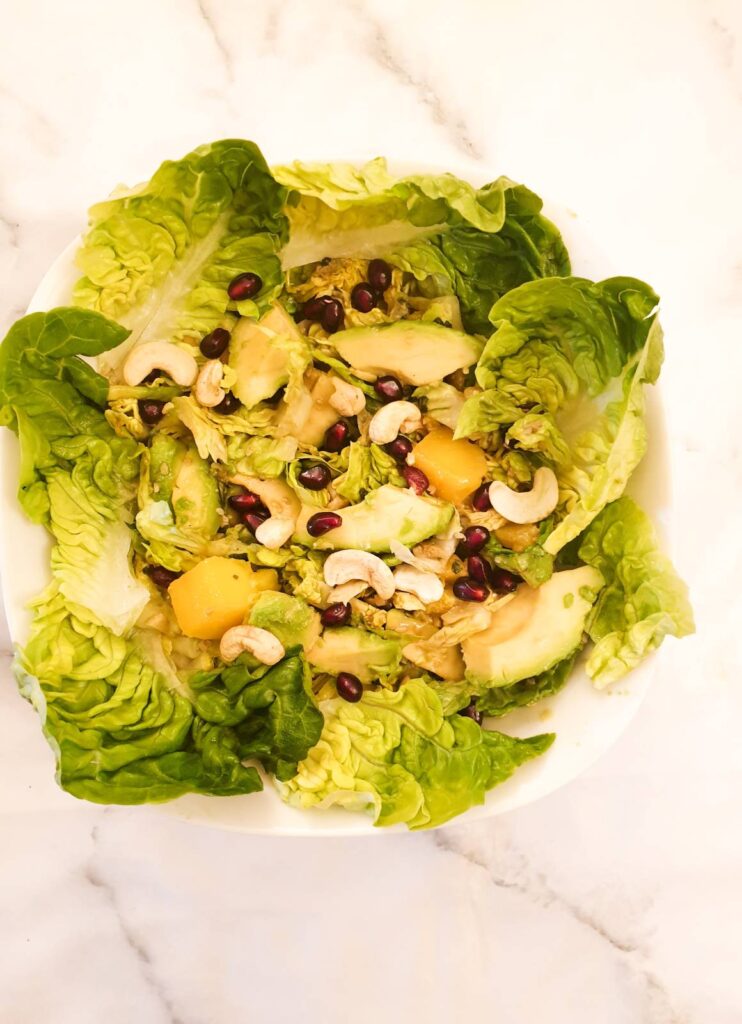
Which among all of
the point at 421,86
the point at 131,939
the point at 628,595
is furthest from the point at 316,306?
the point at 131,939

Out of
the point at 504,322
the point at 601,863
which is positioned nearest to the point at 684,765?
the point at 601,863

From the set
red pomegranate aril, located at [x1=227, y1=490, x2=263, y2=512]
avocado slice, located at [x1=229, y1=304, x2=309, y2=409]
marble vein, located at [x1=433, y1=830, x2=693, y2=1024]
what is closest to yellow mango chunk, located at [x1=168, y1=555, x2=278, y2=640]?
red pomegranate aril, located at [x1=227, y1=490, x2=263, y2=512]

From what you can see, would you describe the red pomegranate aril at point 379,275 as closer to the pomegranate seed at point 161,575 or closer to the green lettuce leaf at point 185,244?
the green lettuce leaf at point 185,244

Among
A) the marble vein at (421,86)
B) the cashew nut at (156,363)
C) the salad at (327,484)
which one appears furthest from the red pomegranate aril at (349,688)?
the marble vein at (421,86)

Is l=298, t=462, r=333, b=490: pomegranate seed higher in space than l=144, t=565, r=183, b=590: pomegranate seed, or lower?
higher

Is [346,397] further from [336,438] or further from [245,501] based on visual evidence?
[245,501]

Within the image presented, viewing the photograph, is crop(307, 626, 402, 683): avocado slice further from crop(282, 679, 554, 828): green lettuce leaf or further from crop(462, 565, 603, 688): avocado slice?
crop(462, 565, 603, 688): avocado slice

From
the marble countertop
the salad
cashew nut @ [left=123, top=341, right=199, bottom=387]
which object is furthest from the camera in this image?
the marble countertop

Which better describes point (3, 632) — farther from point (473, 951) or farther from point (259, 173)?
point (473, 951)
